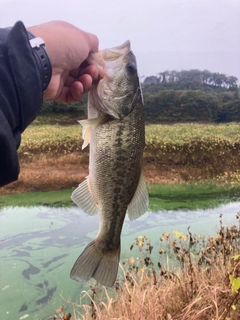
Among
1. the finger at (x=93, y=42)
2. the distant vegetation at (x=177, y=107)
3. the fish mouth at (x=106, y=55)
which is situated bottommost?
the distant vegetation at (x=177, y=107)

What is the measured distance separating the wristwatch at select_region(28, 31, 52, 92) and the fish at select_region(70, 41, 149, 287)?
0.85 feet

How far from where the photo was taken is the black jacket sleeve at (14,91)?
1.07m

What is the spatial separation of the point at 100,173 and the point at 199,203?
7255 millimetres

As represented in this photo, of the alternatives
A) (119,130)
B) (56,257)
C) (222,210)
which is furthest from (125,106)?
(222,210)

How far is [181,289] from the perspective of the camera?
11.2 ft

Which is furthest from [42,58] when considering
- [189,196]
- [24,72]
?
[189,196]

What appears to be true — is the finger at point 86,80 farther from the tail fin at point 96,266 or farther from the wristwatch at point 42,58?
the tail fin at point 96,266

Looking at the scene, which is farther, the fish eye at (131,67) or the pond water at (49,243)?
the pond water at (49,243)

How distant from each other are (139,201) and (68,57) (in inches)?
26.5

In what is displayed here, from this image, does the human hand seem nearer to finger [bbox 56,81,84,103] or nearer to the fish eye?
finger [bbox 56,81,84,103]

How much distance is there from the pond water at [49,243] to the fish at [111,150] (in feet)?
9.46

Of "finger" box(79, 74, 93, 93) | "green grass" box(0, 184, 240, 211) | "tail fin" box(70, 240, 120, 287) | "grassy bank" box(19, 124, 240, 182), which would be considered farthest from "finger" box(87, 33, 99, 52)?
"grassy bank" box(19, 124, 240, 182)

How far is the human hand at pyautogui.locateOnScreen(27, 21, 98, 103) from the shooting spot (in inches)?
56.9

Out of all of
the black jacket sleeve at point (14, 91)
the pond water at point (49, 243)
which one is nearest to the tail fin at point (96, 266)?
the black jacket sleeve at point (14, 91)
